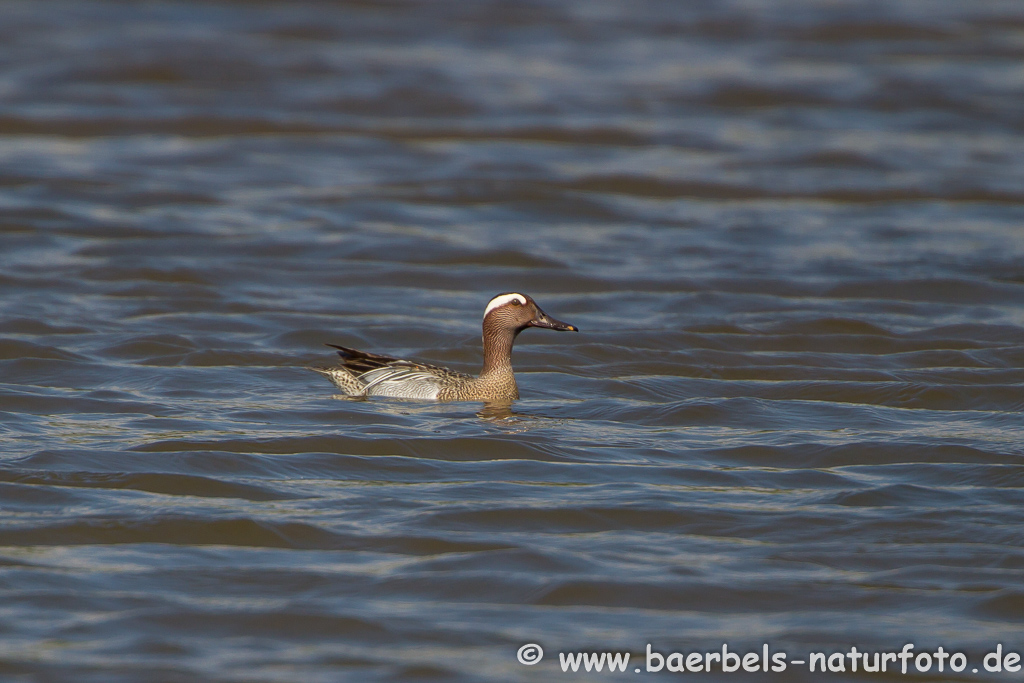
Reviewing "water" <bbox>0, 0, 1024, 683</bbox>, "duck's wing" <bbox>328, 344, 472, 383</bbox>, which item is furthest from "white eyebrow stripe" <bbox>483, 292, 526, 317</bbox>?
"water" <bbox>0, 0, 1024, 683</bbox>

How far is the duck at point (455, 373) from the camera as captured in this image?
30.3 ft

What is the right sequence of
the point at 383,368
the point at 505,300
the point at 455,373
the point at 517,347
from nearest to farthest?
the point at 383,368 → the point at 505,300 → the point at 455,373 → the point at 517,347

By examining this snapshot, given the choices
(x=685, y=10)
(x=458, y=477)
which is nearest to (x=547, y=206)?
(x=458, y=477)

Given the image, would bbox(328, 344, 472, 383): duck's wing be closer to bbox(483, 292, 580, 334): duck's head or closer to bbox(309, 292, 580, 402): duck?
bbox(309, 292, 580, 402): duck

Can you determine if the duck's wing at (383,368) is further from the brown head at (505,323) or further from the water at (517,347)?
the brown head at (505,323)

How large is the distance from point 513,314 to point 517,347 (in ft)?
5.02

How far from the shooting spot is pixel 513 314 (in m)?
9.40

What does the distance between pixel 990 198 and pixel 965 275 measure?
3099 millimetres

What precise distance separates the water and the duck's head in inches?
19.5

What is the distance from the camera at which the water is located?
19.5 feet

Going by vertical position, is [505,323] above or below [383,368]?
above

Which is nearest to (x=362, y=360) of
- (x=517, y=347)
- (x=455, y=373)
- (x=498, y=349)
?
(x=455, y=373)

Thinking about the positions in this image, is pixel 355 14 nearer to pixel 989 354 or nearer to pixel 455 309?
pixel 455 309

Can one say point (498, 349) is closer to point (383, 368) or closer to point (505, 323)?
point (505, 323)
